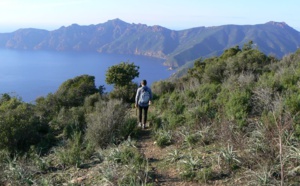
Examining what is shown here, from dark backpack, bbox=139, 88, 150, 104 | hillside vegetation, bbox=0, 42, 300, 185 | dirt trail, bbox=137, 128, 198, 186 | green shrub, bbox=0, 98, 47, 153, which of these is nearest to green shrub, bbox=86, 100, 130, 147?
hillside vegetation, bbox=0, 42, 300, 185

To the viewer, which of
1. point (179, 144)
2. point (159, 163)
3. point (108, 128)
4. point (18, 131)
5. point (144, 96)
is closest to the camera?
point (159, 163)

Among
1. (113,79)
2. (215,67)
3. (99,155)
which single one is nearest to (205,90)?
(99,155)

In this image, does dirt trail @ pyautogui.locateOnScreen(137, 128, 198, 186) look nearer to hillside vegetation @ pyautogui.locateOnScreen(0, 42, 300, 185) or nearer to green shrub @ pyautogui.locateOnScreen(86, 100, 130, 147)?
hillside vegetation @ pyautogui.locateOnScreen(0, 42, 300, 185)

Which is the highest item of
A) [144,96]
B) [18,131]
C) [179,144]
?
[144,96]

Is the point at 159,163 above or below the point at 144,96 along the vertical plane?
below

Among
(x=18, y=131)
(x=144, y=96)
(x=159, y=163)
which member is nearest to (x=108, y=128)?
(x=144, y=96)

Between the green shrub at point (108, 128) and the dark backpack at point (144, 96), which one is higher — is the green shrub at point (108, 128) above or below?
below

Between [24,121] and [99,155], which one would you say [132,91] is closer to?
[24,121]

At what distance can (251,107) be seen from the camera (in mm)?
8273

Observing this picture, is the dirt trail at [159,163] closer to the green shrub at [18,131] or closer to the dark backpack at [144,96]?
the dark backpack at [144,96]

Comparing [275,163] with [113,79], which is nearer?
[275,163]

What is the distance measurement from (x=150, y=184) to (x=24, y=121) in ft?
20.5

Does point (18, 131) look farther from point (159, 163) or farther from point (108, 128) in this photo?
point (159, 163)

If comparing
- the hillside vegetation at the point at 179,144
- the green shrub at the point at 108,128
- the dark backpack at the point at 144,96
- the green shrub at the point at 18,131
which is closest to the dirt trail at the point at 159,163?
the hillside vegetation at the point at 179,144
